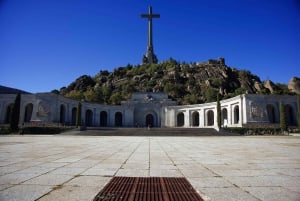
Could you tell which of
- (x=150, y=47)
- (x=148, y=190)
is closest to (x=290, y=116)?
(x=148, y=190)

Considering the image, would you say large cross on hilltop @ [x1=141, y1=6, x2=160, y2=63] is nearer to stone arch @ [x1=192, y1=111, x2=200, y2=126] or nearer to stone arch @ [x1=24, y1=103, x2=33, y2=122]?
stone arch @ [x1=192, y1=111, x2=200, y2=126]

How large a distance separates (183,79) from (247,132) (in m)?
61.6

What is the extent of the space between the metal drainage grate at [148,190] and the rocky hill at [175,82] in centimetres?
6976

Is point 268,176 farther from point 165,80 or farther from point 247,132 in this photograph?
point 165,80

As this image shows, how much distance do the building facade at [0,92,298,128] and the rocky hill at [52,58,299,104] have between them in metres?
17.1

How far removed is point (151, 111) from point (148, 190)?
2197 inches

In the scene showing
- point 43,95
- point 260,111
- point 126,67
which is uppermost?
point 126,67

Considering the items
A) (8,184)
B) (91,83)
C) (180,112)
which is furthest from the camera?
(91,83)

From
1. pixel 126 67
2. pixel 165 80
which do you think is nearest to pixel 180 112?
pixel 165 80

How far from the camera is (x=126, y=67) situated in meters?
110

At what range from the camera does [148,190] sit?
13.4 feet

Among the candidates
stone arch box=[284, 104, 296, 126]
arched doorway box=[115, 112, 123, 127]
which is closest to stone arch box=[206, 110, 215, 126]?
stone arch box=[284, 104, 296, 126]

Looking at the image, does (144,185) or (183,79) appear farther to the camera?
(183,79)

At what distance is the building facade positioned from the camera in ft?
132
